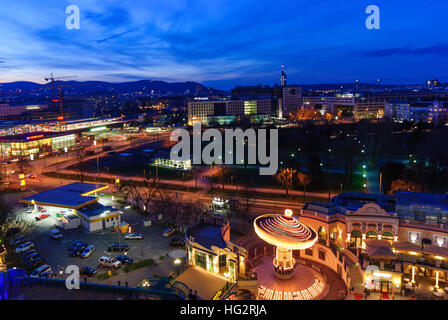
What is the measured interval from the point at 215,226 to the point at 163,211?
8607 mm

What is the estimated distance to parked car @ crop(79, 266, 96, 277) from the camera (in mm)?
18547

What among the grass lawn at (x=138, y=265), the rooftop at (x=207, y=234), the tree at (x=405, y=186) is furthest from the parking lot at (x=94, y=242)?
the tree at (x=405, y=186)

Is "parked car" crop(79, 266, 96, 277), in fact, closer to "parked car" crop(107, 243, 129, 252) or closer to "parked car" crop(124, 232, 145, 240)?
"parked car" crop(107, 243, 129, 252)

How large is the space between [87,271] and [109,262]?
52.1 inches

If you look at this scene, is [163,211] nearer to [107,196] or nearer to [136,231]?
[136,231]

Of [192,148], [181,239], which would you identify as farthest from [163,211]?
[192,148]

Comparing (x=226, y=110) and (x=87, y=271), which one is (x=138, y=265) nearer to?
(x=87, y=271)

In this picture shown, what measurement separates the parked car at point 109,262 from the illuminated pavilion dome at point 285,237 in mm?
8741

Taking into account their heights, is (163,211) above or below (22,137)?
below

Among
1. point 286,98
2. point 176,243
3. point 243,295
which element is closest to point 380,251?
point 243,295

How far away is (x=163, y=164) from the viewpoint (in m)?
48.4

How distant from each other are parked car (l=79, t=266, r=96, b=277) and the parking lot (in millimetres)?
527

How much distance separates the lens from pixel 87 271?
18.6 meters
